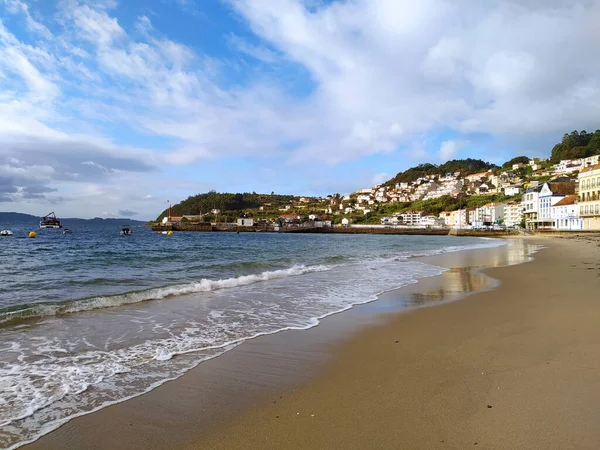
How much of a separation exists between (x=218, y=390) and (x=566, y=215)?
68.6m

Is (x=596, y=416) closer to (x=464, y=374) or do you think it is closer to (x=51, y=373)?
(x=464, y=374)

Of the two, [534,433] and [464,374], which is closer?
[534,433]

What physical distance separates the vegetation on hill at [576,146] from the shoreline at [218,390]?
132631 mm

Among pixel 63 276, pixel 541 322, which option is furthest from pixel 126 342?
pixel 63 276

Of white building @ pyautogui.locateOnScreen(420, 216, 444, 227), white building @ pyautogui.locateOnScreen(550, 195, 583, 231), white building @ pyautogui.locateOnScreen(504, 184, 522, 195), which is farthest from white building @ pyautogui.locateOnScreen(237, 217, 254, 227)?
white building @ pyautogui.locateOnScreen(504, 184, 522, 195)

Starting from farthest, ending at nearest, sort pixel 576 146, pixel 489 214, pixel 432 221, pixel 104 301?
pixel 576 146 < pixel 432 221 < pixel 489 214 < pixel 104 301

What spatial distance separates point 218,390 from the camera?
3.75m

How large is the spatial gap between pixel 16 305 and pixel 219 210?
5887 inches

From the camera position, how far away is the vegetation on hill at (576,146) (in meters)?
111

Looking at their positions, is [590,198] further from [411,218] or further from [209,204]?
[209,204]

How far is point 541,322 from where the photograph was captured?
6.10 m

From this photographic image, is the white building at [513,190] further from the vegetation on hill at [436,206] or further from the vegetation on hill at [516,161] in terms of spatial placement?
the vegetation on hill at [516,161]

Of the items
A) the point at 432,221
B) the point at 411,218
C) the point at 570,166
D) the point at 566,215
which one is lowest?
the point at 432,221

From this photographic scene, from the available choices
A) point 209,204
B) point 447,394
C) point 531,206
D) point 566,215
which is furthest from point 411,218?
point 447,394
